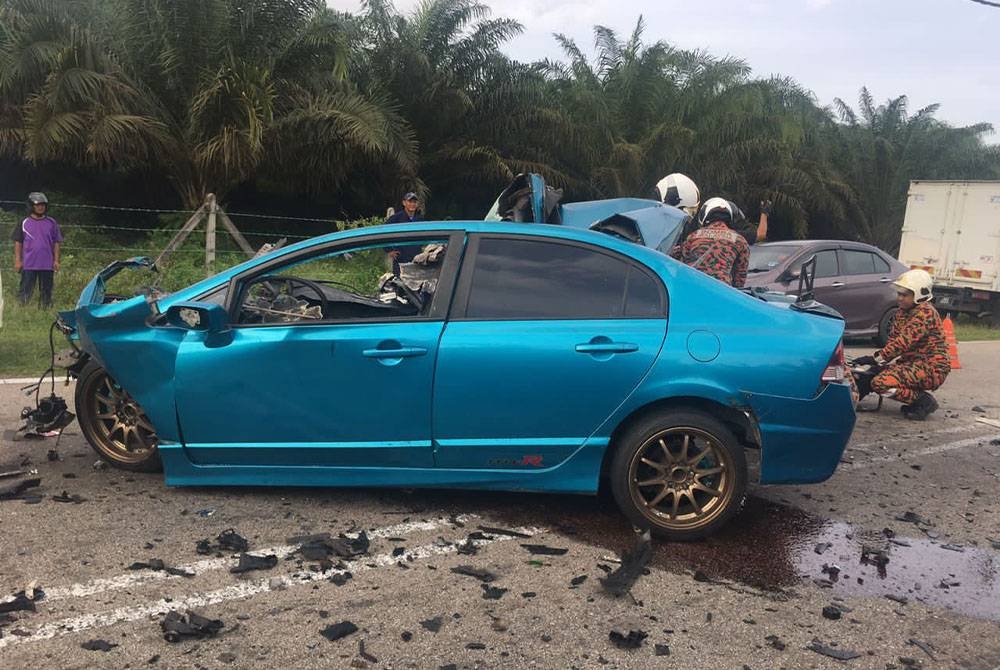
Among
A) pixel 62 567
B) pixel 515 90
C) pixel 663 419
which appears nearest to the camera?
pixel 62 567

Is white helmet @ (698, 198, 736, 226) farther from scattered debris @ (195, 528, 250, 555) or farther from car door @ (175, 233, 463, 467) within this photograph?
scattered debris @ (195, 528, 250, 555)

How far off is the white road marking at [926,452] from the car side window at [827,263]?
16.7 feet

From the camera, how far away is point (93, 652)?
10.1ft

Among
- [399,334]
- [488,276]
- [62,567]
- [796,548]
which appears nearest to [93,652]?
[62,567]

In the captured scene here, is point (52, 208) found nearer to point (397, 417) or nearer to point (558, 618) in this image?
point (397, 417)

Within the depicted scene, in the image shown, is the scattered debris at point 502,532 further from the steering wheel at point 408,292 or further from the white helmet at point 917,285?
the white helmet at point 917,285

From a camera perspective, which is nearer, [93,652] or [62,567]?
[93,652]

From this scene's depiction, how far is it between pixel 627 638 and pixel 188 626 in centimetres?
163

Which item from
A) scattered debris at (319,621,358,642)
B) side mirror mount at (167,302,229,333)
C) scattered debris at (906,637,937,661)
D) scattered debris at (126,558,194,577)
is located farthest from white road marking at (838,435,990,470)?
scattered debris at (126,558,194,577)

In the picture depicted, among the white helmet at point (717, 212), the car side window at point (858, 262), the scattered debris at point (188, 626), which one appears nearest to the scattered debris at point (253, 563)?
the scattered debris at point (188, 626)

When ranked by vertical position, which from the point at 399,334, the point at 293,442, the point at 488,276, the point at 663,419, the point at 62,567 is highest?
the point at 488,276

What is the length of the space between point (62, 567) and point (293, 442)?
3.82ft

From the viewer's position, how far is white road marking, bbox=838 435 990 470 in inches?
238

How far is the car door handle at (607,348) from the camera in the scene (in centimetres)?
429
